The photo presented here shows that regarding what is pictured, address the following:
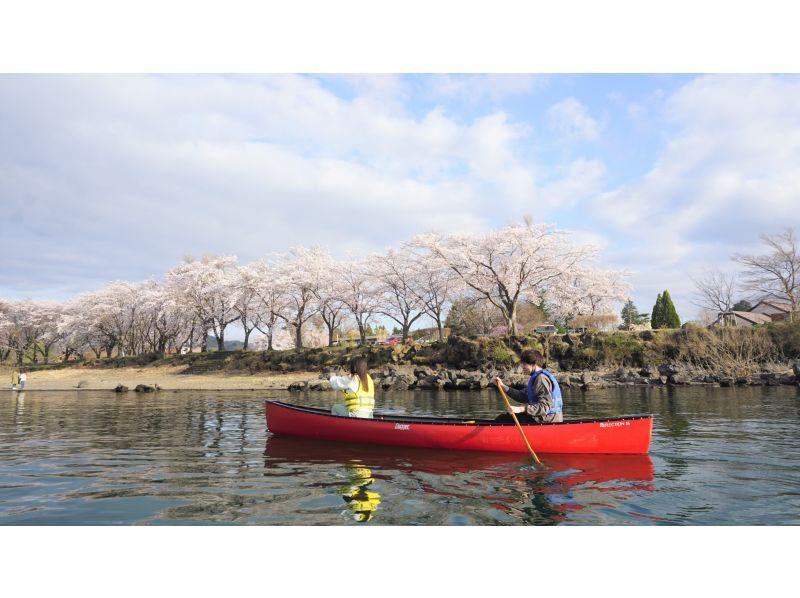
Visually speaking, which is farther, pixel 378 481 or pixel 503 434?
pixel 503 434

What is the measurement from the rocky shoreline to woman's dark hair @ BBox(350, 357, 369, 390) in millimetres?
16526

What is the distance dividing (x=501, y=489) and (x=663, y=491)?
208 cm

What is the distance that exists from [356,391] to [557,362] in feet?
82.8

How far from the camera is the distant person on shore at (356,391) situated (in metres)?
9.71

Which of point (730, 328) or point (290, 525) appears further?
point (730, 328)

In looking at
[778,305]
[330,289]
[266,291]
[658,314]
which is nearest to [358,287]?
[330,289]

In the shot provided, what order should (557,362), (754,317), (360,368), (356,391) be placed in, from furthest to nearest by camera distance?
(754,317) → (557,362) → (356,391) → (360,368)

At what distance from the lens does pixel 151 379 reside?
124ft

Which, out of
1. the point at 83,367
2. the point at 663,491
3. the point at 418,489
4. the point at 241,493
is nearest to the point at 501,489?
the point at 418,489

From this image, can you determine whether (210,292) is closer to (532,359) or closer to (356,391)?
(356,391)

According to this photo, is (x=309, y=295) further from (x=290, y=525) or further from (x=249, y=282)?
(x=290, y=525)

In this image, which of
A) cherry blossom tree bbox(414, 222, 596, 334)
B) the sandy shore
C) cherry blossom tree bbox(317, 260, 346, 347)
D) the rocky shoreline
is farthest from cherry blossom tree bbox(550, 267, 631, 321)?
the sandy shore

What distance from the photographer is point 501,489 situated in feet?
22.4

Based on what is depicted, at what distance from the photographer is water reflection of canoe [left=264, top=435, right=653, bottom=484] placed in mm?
7809
